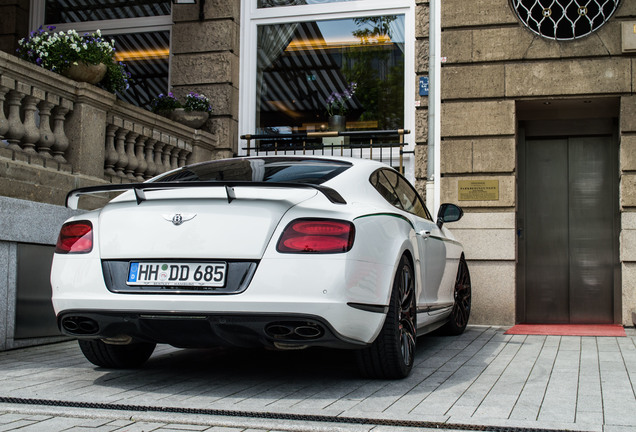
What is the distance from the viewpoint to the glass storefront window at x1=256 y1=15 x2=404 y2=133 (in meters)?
10.4

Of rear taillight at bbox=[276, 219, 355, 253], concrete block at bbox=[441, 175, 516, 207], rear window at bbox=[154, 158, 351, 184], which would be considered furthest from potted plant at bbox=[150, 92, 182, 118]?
rear taillight at bbox=[276, 219, 355, 253]

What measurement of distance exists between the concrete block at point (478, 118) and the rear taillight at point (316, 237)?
17.4 ft

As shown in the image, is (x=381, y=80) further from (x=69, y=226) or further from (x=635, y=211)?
(x=69, y=226)

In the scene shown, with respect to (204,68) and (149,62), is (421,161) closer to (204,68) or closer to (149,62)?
(204,68)

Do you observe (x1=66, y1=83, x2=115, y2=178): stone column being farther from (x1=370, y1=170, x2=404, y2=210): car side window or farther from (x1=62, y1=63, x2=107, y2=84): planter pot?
(x1=370, y1=170, x2=404, y2=210): car side window

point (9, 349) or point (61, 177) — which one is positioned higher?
point (61, 177)

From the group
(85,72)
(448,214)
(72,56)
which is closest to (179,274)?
(448,214)

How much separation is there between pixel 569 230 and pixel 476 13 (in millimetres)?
2880

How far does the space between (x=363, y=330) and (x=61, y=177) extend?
12.6 ft

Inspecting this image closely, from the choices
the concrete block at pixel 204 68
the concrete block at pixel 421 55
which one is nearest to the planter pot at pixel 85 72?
the concrete block at pixel 204 68

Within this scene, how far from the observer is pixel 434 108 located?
367 inches

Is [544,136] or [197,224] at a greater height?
[544,136]

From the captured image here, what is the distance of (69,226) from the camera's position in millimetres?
4438

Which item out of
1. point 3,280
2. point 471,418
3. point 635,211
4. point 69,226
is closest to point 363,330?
point 471,418
